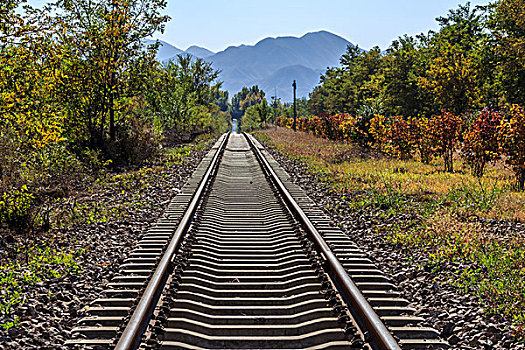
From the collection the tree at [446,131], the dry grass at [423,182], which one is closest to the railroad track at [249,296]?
the dry grass at [423,182]

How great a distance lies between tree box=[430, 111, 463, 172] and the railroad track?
382 inches

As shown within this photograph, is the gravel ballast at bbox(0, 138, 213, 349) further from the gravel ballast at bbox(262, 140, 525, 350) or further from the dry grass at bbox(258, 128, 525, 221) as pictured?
the dry grass at bbox(258, 128, 525, 221)

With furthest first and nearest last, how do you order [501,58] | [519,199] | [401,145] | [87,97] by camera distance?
1. [501,58]
2. [401,145]
3. [87,97]
4. [519,199]

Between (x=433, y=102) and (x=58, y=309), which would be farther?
(x=433, y=102)

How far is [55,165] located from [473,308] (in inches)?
438

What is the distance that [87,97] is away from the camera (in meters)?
15.2

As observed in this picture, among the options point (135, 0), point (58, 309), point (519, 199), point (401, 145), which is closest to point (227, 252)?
point (58, 309)

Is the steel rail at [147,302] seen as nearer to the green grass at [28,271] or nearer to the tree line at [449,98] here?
the green grass at [28,271]

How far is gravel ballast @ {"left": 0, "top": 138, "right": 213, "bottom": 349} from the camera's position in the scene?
13.9 feet

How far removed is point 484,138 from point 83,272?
12354 mm

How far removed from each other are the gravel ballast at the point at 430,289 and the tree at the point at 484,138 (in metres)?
6.56

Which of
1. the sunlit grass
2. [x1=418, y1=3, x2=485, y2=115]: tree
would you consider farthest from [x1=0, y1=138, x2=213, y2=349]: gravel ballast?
[x1=418, y1=3, x2=485, y2=115]: tree

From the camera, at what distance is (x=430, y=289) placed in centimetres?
544

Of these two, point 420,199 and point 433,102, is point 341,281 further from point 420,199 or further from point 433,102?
point 433,102
